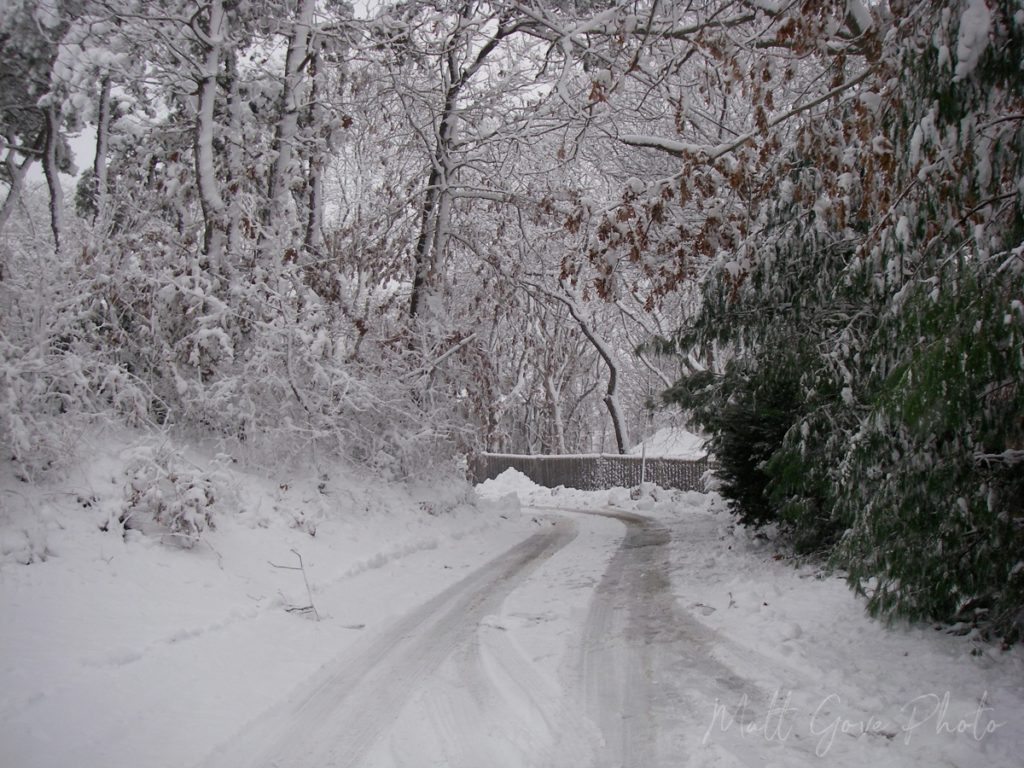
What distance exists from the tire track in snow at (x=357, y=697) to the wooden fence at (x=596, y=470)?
42.8 feet

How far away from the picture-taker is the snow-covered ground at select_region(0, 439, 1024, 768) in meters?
3.46

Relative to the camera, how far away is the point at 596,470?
27.0 meters

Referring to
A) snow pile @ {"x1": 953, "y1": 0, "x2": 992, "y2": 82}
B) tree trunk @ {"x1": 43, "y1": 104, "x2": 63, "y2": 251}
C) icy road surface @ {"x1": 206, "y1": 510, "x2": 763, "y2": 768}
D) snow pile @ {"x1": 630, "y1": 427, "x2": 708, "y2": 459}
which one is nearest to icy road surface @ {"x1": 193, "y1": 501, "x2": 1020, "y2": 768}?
icy road surface @ {"x1": 206, "y1": 510, "x2": 763, "y2": 768}

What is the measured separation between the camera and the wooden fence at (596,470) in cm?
2239

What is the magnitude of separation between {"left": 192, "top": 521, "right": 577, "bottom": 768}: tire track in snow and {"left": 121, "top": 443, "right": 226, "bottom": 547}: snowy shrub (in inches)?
95.7

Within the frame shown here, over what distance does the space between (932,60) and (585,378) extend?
37.4m

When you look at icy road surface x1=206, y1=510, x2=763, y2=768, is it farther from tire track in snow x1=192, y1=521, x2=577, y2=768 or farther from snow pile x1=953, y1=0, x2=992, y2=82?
snow pile x1=953, y1=0, x2=992, y2=82

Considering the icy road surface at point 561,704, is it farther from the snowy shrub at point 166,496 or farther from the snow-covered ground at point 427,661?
the snowy shrub at point 166,496

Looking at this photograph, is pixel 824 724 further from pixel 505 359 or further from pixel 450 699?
pixel 505 359

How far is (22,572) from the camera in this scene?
17.1ft

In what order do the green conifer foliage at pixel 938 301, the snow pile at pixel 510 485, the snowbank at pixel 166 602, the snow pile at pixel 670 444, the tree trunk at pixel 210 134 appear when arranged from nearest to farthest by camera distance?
1. the green conifer foliage at pixel 938 301
2. the snowbank at pixel 166 602
3. the tree trunk at pixel 210 134
4. the snow pile at pixel 670 444
5. the snow pile at pixel 510 485

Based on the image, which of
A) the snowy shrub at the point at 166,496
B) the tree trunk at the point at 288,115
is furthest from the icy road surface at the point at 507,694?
the tree trunk at the point at 288,115

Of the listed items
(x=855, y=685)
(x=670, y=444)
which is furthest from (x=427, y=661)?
(x=670, y=444)

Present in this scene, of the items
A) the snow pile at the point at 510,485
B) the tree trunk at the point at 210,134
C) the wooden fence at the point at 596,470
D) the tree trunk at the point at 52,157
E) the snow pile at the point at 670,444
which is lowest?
the snow pile at the point at 510,485
